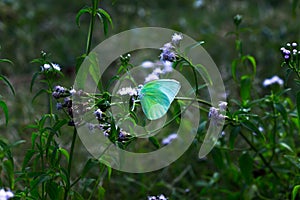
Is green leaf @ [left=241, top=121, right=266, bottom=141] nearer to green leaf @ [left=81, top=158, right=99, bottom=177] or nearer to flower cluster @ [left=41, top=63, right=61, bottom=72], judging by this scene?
green leaf @ [left=81, top=158, right=99, bottom=177]

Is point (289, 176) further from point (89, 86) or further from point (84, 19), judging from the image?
point (84, 19)

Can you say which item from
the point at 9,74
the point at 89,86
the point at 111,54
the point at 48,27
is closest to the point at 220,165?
the point at 89,86

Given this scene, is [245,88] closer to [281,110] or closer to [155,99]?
[281,110]

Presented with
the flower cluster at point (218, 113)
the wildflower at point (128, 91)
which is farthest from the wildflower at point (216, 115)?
the wildflower at point (128, 91)

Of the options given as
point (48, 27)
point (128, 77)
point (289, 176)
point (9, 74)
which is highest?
point (48, 27)

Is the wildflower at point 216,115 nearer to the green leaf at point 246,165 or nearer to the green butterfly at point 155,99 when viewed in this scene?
the green butterfly at point 155,99

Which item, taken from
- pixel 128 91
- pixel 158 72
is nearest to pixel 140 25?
pixel 158 72
